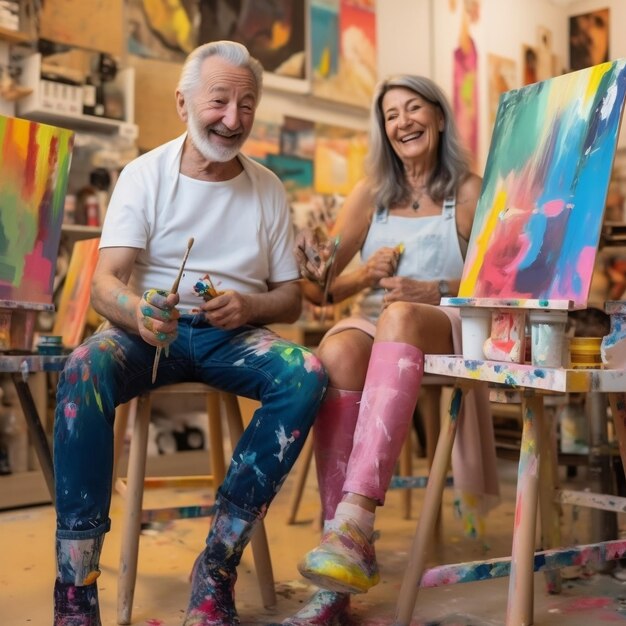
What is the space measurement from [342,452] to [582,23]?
4677 mm

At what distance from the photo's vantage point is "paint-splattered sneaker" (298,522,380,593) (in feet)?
4.11

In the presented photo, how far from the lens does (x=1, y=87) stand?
285 cm

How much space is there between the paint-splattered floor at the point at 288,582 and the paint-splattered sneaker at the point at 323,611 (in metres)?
0.09

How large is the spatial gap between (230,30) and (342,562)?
2.98m

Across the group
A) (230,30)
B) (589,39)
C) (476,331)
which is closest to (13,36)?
(230,30)

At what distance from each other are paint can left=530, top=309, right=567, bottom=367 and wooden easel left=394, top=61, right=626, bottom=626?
2 cm

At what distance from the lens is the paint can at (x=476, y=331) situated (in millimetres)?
1346

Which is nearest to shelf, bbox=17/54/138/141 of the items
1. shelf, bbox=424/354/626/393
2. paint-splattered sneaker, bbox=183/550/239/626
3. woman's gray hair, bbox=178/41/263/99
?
woman's gray hair, bbox=178/41/263/99

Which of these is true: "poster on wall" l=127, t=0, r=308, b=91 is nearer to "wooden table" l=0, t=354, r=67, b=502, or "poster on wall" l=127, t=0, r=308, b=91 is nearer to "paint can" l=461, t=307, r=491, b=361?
"wooden table" l=0, t=354, r=67, b=502

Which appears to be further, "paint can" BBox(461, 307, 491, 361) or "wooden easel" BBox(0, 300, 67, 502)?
"wooden easel" BBox(0, 300, 67, 502)

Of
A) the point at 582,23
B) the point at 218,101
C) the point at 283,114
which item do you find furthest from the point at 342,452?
the point at 582,23

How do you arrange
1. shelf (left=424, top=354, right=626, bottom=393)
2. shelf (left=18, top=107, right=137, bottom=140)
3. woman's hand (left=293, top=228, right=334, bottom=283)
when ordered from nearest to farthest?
shelf (left=424, top=354, right=626, bottom=393)
woman's hand (left=293, top=228, right=334, bottom=283)
shelf (left=18, top=107, right=137, bottom=140)

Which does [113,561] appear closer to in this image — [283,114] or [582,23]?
[283,114]

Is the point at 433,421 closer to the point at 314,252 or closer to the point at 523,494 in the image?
the point at 314,252
